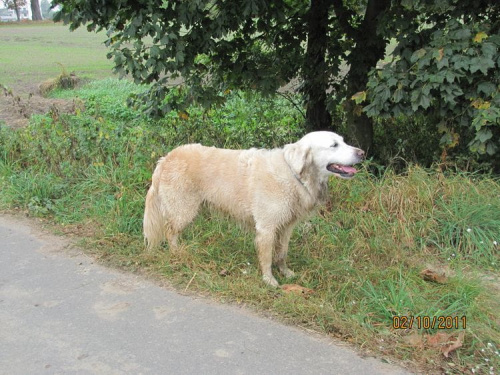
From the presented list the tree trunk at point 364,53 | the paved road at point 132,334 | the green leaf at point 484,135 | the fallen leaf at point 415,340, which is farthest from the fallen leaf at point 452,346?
the tree trunk at point 364,53

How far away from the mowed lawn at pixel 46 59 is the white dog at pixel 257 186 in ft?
23.5

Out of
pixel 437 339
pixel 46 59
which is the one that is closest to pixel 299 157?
pixel 437 339

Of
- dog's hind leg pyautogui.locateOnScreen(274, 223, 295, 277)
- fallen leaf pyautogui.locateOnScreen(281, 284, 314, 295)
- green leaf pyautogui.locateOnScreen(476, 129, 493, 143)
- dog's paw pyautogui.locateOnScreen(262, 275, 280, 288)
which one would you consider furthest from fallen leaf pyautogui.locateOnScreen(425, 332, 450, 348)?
green leaf pyautogui.locateOnScreen(476, 129, 493, 143)

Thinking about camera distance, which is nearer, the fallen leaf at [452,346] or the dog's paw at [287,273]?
the fallen leaf at [452,346]

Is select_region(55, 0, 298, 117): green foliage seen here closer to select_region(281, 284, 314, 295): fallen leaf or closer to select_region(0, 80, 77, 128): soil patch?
select_region(281, 284, 314, 295): fallen leaf

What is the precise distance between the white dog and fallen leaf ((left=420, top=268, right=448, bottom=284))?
106cm

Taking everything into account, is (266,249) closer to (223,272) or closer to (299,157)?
(223,272)

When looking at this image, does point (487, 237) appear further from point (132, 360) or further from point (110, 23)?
point (110, 23)

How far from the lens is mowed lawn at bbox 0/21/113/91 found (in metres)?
15.1

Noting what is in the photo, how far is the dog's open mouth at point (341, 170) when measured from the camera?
13.3 ft

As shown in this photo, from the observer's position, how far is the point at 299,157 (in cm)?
412

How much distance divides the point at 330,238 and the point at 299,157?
1140 millimetres

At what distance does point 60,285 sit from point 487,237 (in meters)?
3.91

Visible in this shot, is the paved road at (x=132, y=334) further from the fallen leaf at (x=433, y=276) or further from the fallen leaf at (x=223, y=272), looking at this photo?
the fallen leaf at (x=433, y=276)
